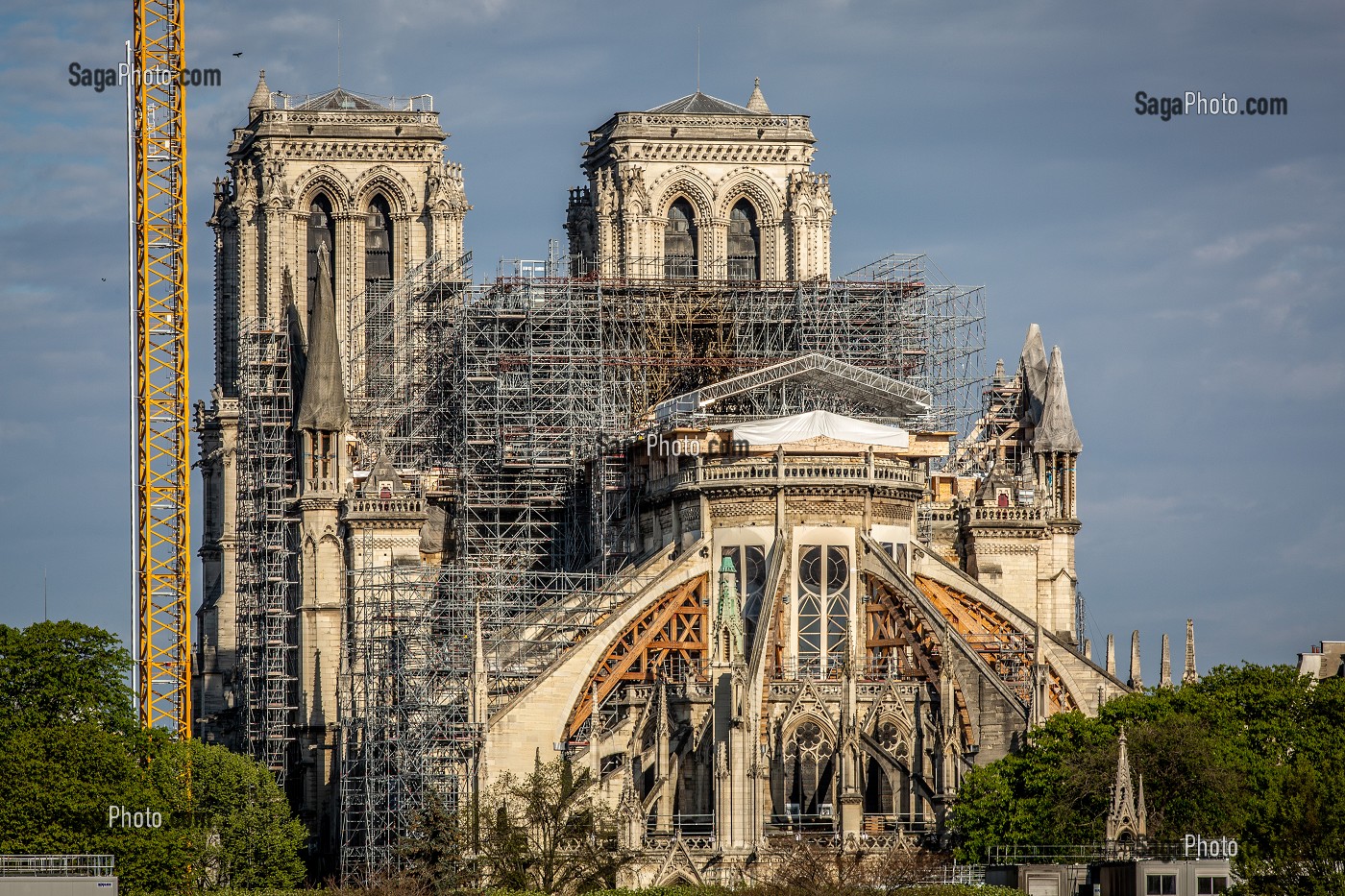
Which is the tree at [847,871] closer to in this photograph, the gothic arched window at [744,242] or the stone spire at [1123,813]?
the stone spire at [1123,813]

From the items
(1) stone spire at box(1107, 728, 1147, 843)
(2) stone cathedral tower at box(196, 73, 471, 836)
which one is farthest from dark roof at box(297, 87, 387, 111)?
(1) stone spire at box(1107, 728, 1147, 843)

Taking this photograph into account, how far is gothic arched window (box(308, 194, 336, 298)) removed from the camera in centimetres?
16375

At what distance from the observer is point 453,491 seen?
150 m

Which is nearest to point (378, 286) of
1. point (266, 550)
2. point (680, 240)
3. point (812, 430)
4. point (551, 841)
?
point (680, 240)

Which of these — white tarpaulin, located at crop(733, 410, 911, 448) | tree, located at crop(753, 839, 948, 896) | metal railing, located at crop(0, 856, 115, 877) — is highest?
white tarpaulin, located at crop(733, 410, 911, 448)

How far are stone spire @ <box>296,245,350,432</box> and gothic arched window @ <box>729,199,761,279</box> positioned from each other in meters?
19.9

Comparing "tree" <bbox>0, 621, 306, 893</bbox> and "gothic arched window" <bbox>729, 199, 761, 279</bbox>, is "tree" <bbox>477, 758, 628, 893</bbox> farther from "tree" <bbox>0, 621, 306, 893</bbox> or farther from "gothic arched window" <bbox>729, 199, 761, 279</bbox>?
"gothic arched window" <bbox>729, 199, 761, 279</bbox>

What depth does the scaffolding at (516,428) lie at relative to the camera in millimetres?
132375

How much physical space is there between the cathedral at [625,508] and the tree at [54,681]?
46.4 ft

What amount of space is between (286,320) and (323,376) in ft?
36.1

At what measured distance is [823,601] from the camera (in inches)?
5364

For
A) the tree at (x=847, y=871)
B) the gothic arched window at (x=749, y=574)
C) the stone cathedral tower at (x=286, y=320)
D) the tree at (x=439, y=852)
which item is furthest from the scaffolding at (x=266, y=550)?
the tree at (x=847, y=871)

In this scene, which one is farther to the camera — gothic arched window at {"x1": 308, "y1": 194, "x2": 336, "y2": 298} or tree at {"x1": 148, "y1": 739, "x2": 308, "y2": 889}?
gothic arched window at {"x1": 308, "y1": 194, "x2": 336, "y2": 298}

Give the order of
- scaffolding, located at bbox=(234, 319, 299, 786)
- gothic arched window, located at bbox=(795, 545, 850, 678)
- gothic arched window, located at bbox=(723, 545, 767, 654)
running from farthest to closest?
scaffolding, located at bbox=(234, 319, 299, 786) < gothic arched window, located at bbox=(795, 545, 850, 678) < gothic arched window, located at bbox=(723, 545, 767, 654)
